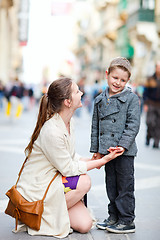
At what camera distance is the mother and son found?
3861 millimetres

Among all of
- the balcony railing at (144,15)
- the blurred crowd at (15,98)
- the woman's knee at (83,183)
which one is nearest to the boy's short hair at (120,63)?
the woman's knee at (83,183)

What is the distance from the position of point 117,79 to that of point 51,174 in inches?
39.2

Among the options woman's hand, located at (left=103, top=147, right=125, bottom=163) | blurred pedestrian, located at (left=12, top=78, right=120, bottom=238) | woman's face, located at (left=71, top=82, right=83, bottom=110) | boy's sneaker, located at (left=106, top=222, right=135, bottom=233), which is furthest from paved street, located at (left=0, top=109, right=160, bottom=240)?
woman's face, located at (left=71, top=82, right=83, bottom=110)

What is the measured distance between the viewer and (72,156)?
4.15 meters

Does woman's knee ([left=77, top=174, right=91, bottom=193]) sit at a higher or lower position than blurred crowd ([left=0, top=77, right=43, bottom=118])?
higher

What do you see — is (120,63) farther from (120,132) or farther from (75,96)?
(120,132)

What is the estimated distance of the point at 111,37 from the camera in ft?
146

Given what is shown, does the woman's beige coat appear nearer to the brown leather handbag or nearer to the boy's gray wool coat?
the brown leather handbag

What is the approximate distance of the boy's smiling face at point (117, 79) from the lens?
3928 mm

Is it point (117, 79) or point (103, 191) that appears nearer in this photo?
point (117, 79)

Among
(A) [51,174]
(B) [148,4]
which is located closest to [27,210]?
(A) [51,174]

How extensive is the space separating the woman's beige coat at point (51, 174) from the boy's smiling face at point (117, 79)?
0.56 meters

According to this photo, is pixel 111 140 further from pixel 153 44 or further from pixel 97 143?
pixel 153 44

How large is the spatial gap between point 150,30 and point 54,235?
26.5 m
